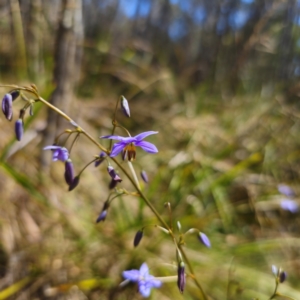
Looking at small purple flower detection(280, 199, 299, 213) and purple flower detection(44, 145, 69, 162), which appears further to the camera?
small purple flower detection(280, 199, 299, 213)

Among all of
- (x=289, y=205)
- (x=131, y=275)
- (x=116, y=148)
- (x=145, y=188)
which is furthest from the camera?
(x=145, y=188)

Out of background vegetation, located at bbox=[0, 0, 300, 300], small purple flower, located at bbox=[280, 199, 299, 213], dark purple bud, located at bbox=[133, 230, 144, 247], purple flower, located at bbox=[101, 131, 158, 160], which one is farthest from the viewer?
small purple flower, located at bbox=[280, 199, 299, 213]

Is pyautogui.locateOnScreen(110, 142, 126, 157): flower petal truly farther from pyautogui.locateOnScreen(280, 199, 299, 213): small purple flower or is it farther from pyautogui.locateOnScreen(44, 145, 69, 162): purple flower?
pyautogui.locateOnScreen(280, 199, 299, 213): small purple flower

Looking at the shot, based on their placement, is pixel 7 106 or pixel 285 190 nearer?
pixel 7 106

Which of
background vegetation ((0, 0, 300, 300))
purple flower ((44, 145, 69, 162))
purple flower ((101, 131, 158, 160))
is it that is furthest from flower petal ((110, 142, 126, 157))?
background vegetation ((0, 0, 300, 300))

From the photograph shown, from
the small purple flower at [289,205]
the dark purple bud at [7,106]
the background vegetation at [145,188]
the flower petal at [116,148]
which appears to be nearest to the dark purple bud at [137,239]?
the background vegetation at [145,188]

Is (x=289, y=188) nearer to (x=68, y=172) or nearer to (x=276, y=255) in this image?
(x=276, y=255)

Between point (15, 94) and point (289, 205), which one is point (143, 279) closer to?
point (15, 94)

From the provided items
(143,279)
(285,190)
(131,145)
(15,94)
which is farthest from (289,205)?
(15,94)

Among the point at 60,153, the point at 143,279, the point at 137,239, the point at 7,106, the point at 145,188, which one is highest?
the point at 7,106
